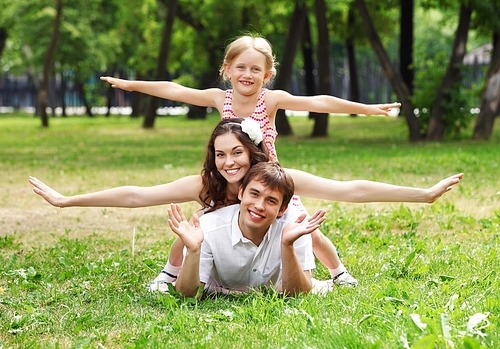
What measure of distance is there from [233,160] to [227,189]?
29 cm

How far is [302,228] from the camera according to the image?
5.44 metres

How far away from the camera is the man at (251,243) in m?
5.54

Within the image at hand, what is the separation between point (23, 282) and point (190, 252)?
1323mm

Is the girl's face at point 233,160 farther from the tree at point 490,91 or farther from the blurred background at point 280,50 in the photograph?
the tree at point 490,91

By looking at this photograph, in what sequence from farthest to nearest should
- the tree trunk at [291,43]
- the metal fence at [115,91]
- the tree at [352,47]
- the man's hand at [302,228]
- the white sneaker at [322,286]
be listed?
the metal fence at [115,91]
the tree at [352,47]
the tree trunk at [291,43]
the white sneaker at [322,286]
the man's hand at [302,228]

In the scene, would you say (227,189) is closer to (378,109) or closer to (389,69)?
(378,109)

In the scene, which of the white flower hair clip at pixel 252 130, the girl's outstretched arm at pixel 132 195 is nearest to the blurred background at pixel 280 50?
the girl's outstretched arm at pixel 132 195

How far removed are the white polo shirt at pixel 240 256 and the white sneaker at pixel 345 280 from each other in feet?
1.01

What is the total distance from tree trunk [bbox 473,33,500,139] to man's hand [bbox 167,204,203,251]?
50.5 feet

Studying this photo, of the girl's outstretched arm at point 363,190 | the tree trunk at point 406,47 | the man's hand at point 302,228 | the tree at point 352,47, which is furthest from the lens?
the tree at point 352,47

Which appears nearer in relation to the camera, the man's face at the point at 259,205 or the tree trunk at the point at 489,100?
the man's face at the point at 259,205

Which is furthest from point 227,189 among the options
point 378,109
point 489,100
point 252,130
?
point 489,100

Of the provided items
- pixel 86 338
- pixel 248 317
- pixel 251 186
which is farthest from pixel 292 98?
pixel 86 338

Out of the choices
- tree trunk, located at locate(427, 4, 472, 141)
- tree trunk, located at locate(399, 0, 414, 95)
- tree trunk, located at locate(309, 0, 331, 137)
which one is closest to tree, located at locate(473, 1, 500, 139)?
tree trunk, located at locate(427, 4, 472, 141)
